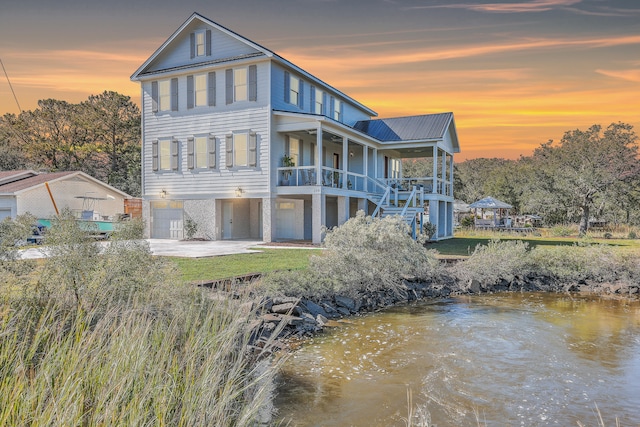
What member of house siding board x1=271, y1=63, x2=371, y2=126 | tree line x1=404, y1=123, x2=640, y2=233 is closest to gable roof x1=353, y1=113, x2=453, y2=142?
house siding board x1=271, y1=63, x2=371, y2=126

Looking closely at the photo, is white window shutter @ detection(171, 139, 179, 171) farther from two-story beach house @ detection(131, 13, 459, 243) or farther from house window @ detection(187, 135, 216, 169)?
house window @ detection(187, 135, 216, 169)

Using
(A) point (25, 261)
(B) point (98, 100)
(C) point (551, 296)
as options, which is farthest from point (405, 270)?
(B) point (98, 100)

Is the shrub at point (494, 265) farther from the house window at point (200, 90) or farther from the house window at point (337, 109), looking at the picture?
the house window at point (200, 90)

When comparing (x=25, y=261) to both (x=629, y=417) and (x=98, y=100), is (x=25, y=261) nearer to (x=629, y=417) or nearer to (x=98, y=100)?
(x=629, y=417)

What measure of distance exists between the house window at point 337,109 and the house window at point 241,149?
7072mm

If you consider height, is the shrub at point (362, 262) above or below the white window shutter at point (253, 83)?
below

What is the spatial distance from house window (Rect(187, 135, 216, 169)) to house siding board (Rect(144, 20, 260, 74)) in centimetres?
396

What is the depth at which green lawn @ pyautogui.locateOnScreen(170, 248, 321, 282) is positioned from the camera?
10.8 meters

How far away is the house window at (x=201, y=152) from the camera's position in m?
22.3

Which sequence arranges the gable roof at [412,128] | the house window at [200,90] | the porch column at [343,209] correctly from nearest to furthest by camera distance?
the porch column at [343,209], the house window at [200,90], the gable roof at [412,128]

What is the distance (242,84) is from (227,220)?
698 cm

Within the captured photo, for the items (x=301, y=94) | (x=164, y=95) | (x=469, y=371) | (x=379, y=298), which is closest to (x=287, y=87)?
(x=301, y=94)

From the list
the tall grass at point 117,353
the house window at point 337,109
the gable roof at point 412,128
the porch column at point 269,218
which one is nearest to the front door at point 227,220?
the porch column at point 269,218

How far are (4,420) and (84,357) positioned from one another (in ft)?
1.94
